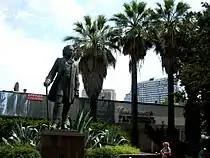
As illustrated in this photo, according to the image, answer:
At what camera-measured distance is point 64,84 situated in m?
12.8

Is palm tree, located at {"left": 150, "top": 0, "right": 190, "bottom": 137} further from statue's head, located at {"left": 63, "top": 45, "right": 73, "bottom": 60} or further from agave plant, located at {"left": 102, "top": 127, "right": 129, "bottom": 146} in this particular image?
statue's head, located at {"left": 63, "top": 45, "right": 73, "bottom": 60}

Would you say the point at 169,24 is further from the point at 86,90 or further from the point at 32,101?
the point at 32,101

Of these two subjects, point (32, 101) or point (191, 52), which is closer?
point (191, 52)

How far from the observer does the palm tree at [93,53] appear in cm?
3338

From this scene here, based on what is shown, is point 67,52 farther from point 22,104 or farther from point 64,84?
point 22,104

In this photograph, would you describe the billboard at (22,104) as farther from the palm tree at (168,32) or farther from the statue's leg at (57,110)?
the statue's leg at (57,110)

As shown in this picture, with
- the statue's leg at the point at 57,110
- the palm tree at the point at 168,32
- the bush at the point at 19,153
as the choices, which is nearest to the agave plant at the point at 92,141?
the statue's leg at the point at 57,110

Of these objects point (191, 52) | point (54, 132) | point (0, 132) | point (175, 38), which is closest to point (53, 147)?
point (54, 132)

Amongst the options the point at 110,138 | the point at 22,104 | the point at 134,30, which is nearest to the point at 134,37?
the point at 134,30

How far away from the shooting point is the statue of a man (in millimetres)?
12547

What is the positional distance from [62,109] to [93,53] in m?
20.6

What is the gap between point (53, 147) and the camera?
1151cm

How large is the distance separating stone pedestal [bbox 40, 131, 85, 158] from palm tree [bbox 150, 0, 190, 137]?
19680mm

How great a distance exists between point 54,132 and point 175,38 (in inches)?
798
